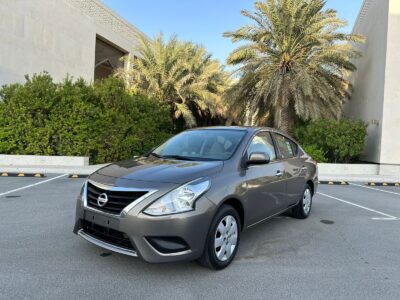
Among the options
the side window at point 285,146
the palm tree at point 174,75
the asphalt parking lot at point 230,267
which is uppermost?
the palm tree at point 174,75

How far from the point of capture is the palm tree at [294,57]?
15.6 meters

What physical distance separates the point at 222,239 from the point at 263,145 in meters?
1.70

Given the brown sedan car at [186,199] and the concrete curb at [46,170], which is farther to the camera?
the concrete curb at [46,170]

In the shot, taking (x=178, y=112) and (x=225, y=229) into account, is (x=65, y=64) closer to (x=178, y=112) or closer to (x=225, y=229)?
(x=178, y=112)

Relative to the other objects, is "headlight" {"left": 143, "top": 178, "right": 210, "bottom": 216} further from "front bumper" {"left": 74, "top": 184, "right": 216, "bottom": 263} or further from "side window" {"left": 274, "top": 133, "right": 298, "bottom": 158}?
"side window" {"left": 274, "top": 133, "right": 298, "bottom": 158}

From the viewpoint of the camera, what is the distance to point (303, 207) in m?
6.40

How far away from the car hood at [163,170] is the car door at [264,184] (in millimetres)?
597

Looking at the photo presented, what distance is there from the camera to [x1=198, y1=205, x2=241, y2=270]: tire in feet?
12.4

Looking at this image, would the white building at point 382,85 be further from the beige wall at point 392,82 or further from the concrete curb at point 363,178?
the concrete curb at point 363,178

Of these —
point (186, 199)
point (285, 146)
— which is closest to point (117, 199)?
point (186, 199)

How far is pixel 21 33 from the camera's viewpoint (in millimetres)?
16984

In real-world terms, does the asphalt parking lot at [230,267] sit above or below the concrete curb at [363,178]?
below

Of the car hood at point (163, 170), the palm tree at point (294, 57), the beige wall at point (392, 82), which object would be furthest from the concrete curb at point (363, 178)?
the car hood at point (163, 170)

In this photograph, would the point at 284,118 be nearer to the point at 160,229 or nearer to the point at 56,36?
the point at 56,36
